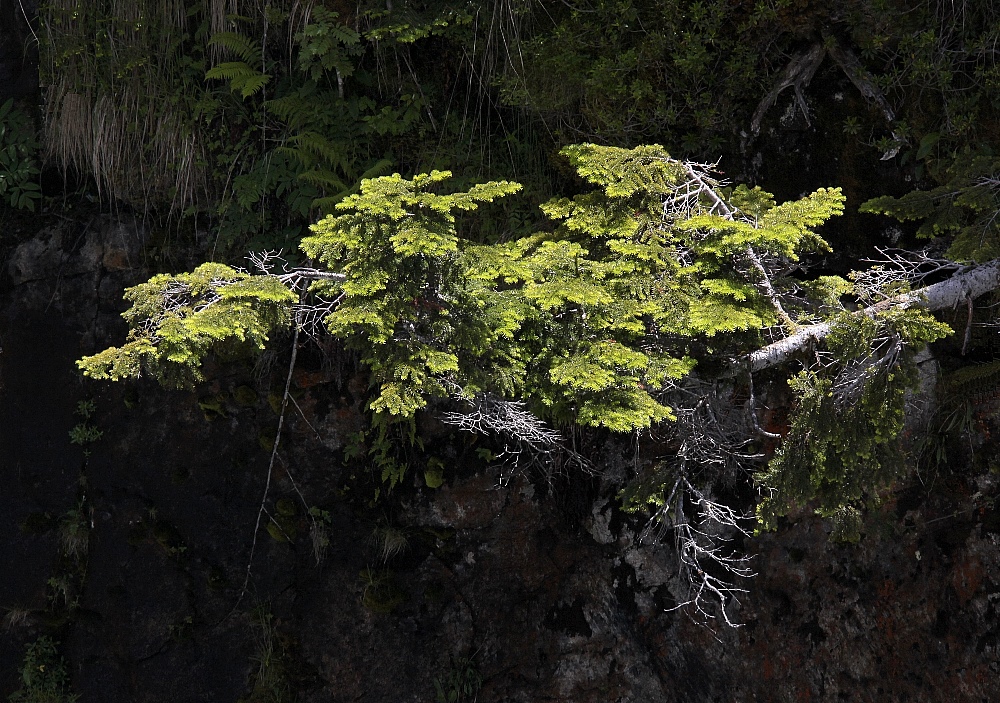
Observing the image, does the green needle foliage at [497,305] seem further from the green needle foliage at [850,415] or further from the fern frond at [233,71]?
the fern frond at [233,71]

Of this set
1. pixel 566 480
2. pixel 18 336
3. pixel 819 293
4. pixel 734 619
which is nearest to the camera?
pixel 819 293

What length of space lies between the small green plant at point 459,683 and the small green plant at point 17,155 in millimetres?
5046

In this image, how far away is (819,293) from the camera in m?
4.11

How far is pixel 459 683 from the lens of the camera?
6.30 m

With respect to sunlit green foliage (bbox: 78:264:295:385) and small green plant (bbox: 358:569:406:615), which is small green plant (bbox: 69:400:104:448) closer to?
small green plant (bbox: 358:569:406:615)

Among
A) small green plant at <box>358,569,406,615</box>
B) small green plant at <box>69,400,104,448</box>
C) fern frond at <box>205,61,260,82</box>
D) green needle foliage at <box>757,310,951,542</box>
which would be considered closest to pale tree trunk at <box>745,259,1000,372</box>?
green needle foliage at <box>757,310,951,542</box>

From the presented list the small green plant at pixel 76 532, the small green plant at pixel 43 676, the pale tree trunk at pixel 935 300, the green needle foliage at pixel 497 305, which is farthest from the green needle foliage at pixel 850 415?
the small green plant at pixel 43 676

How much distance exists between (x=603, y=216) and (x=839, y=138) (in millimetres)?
2135

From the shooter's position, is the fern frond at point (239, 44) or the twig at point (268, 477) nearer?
the fern frond at point (239, 44)

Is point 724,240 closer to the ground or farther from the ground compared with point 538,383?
farther from the ground

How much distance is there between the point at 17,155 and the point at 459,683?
560 cm

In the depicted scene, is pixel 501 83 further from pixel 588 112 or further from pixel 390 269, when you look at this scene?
pixel 390 269

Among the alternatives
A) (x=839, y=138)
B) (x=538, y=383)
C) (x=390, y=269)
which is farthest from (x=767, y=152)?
(x=390, y=269)

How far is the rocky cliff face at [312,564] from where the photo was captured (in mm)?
5621
